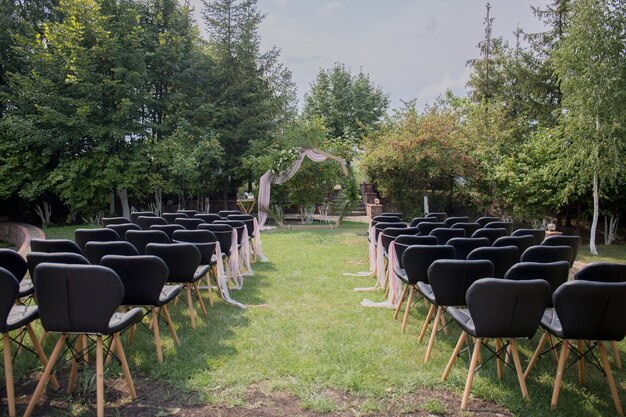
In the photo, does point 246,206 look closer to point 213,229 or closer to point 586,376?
point 213,229

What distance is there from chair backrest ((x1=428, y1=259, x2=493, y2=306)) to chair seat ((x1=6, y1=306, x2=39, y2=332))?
2.99 meters

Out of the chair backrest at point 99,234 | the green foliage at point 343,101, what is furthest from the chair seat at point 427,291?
the green foliage at point 343,101

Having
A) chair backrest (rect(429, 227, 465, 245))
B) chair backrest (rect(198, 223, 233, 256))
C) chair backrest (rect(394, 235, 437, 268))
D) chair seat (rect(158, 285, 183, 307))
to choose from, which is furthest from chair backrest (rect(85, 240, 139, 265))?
chair backrest (rect(429, 227, 465, 245))

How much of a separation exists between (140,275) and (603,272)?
3.66 m

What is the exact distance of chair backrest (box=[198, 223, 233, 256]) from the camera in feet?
20.1

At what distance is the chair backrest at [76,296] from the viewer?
259 centimetres

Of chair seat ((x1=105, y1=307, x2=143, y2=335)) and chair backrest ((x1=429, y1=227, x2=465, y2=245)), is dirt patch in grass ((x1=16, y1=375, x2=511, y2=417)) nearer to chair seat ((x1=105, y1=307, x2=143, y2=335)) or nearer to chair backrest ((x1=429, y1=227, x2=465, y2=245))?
chair seat ((x1=105, y1=307, x2=143, y2=335))

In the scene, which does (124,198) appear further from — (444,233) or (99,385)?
(99,385)

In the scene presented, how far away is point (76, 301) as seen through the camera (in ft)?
8.68

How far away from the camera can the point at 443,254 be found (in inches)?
→ 165

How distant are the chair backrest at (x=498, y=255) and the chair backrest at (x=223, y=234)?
11.5ft

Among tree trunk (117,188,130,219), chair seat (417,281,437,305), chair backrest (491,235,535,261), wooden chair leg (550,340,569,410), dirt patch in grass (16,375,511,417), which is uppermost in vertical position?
tree trunk (117,188,130,219)

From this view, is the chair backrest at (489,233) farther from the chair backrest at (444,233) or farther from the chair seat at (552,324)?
the chair seat at (552,324)

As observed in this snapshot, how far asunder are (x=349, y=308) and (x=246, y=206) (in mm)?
10877
